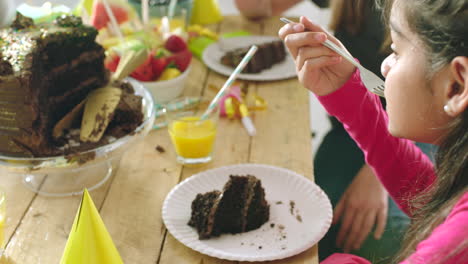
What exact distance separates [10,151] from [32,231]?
20 cm

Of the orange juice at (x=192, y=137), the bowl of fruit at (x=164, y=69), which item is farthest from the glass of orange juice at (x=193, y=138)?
the bowl of fruit at (x=164, y=69)

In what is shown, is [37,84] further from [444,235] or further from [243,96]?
[444,235]

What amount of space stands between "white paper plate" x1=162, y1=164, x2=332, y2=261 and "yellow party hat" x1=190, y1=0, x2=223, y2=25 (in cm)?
107

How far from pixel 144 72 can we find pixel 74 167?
483 millimetres

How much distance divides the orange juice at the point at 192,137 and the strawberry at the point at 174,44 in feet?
1.26

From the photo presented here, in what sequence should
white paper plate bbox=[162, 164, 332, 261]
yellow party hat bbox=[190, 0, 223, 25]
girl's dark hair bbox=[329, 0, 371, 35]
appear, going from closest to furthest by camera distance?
white paper plate bbox=[162, 164, 332, 261] < girl's dark hair bbox=[329, 0, 371, 35] < yellow party hat bbox=[190, 0, 223, 25]

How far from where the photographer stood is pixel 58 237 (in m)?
1.09

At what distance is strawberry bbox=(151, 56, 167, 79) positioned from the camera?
1.63 m

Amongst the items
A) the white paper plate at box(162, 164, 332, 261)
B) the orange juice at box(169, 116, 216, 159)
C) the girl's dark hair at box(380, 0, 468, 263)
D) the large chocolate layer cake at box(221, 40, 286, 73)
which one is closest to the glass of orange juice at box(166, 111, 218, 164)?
the orange juice at box(169, 116, 216, 159)

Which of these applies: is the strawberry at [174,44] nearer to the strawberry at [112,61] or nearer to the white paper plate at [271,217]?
the strawberry at [112,61]

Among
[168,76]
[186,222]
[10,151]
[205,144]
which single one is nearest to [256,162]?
[205,144]

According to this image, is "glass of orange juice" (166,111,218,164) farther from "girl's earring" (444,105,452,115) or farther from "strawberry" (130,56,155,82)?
"girl's earring" (444,105,452,115)

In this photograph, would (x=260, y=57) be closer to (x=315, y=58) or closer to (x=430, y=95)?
(x=315, y=58)

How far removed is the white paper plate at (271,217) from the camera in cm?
103
